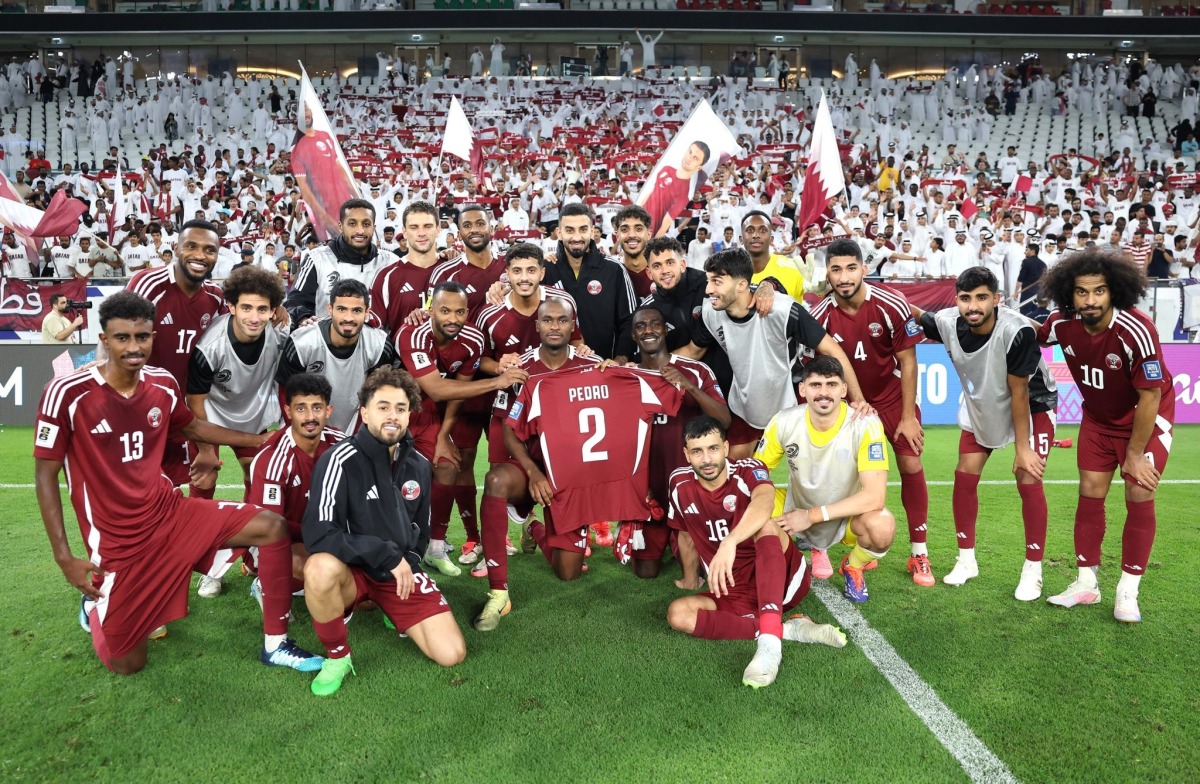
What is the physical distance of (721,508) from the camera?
4523 mm

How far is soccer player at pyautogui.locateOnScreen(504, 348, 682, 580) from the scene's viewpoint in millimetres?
5230

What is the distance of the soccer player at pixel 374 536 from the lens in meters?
3.99

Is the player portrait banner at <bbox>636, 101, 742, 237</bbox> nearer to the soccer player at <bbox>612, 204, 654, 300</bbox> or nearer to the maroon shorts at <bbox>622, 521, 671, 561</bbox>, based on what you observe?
the soccer player at <bbox>612, 204, 654, 300</bbox>

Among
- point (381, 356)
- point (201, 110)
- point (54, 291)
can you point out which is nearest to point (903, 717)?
point (381, 356)

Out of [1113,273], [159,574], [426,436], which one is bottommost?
[159,574]

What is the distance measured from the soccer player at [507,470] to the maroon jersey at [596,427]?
0.38ft

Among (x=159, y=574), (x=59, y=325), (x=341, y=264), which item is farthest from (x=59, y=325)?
(x=159, y=574)

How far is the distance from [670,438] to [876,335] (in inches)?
56.7

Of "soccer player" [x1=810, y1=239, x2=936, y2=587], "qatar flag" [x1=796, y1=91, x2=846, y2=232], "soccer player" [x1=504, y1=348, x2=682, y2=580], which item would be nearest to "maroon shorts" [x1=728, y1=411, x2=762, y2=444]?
"soccer player" [x1=504, y1=348, x2=682, y2=580]

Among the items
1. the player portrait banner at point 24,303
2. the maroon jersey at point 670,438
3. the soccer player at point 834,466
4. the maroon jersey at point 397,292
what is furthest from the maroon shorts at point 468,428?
the player portrait banner at point 24,303

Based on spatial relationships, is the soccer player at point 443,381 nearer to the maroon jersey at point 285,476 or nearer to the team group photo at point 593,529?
the team group photo at point 593,529

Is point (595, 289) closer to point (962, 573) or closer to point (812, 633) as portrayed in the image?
point (812, 633)

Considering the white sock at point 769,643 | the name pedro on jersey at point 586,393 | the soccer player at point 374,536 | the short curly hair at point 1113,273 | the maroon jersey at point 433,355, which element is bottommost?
the white sock at point 769,643

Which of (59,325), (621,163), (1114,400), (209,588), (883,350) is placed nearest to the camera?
(1114,400)
